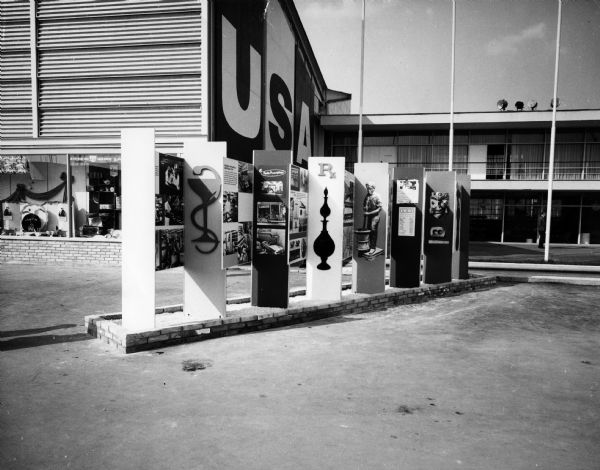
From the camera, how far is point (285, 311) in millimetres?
7250

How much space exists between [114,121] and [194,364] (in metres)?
9.83

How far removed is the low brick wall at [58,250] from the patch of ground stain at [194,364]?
8.38m

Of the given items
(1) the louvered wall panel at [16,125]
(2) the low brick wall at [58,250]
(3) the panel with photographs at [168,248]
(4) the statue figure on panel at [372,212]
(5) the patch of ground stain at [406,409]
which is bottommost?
(5) the patch of ground stain at [406,409]

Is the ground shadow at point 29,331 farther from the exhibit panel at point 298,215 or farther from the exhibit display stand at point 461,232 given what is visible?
the exhibit display stand at point 461,232

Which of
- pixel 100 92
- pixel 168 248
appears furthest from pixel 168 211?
pixel 100 92

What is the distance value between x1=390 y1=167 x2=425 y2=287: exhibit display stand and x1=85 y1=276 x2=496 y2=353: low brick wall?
1.12ft

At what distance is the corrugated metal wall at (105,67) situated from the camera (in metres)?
12.6

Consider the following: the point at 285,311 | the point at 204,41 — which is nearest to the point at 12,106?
the point at 204,41

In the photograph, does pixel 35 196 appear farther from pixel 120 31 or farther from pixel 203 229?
pixel 203 229

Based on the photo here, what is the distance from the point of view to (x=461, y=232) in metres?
11.9

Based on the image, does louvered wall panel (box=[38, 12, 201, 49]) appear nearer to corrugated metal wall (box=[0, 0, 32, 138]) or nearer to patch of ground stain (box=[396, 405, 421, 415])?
corrugated metal wall (box=[0, 0, 32, 138])

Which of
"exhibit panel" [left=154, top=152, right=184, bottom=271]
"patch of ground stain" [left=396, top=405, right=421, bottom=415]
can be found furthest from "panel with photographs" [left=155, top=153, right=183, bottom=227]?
"patch of ground stain" [left=396, top=405, right=421, bottom=415]

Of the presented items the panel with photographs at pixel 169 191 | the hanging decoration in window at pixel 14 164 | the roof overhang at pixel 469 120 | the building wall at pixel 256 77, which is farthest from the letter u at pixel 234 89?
the roof overhang at pixel 469 120

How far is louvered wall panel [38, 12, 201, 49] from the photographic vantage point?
41.1 ft
